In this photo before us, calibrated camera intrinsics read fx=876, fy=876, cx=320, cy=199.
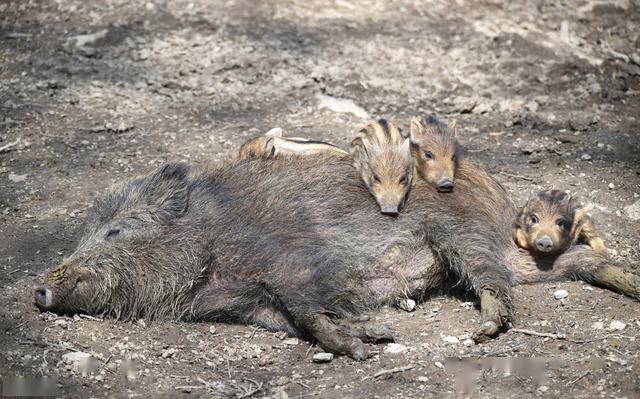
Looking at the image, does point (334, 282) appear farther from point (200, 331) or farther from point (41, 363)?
point (41, 363)

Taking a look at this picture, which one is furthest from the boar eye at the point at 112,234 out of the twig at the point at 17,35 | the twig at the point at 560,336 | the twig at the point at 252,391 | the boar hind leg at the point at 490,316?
the twig at the point at 17,35

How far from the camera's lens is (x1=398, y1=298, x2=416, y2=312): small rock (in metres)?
5.20

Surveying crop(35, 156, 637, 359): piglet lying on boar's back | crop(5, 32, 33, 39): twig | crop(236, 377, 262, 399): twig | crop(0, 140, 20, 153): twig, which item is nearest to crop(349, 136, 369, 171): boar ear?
crop(35, 156, 637, 359): piglet lying on boar's back

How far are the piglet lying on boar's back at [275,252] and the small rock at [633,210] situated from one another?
827mm

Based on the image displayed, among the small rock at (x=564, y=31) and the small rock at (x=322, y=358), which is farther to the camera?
the small rock at (x=564, y=31)

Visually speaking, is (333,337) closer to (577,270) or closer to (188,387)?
(188,387)

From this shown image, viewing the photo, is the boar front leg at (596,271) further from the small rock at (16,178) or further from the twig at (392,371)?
the small rock at (16,178)

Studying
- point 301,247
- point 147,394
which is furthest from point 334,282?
point 147,394

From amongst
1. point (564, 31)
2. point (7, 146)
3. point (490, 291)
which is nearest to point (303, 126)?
point (7, 146)

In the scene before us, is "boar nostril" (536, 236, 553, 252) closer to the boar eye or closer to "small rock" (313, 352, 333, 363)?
"small rock" (313, 352, 333, 363)

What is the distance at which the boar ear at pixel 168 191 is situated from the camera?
514cm

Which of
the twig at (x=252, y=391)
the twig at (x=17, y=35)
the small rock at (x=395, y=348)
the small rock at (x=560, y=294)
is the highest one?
the twig at (x=17, y=35)

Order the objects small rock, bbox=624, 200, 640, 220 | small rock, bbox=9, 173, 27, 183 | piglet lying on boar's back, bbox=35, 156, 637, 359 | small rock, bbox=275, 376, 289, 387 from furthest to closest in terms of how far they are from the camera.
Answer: small rock, bbox=9, 173, 27, 183 → small rock, bbox=624, 200, 640, 220 → piglet lying on boar's back, bbox=35, 156, 637, 359 → small rock, bbox=275, 376, 289, 387

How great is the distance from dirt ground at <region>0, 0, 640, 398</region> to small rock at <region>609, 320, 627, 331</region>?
3 cm
